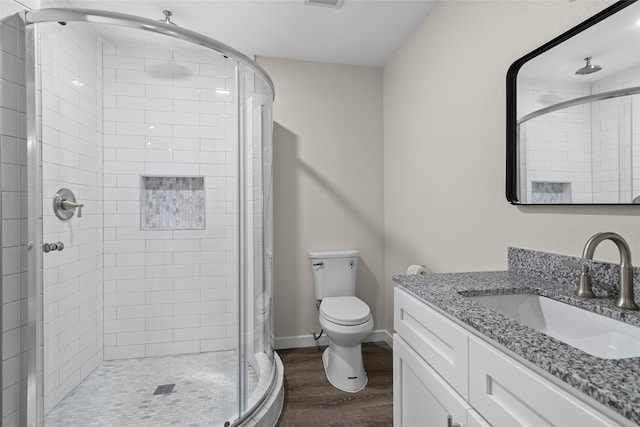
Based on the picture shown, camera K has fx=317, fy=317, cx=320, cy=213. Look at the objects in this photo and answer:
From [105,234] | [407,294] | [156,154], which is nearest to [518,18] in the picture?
[407,294]

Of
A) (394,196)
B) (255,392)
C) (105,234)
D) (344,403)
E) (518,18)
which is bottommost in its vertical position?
(344,403)

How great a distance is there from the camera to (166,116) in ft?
5.31

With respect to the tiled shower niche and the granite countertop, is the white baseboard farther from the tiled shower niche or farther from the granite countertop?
the granite countertop

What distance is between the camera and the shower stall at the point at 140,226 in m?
1.37

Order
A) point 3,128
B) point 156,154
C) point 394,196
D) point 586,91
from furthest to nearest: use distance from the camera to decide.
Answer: point 394,196, point 156,154, point 3,128, point 586,91

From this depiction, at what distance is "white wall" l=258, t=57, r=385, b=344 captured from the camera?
2.63 m

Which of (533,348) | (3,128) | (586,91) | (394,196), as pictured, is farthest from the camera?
(394,196)

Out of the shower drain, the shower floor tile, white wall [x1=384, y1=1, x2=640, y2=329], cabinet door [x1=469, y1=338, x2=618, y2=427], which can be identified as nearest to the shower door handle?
the shower floor tile

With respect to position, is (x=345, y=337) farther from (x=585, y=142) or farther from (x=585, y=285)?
(x=585, y=142)

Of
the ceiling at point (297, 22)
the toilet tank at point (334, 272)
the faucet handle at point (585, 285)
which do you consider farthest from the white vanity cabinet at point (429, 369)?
the ceiling at point (297, 22)

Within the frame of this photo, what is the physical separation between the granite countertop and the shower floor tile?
3.58ft

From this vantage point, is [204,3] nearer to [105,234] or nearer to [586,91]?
[105,234]

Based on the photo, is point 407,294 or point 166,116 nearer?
point 407,294

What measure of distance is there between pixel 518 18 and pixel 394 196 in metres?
1.46
